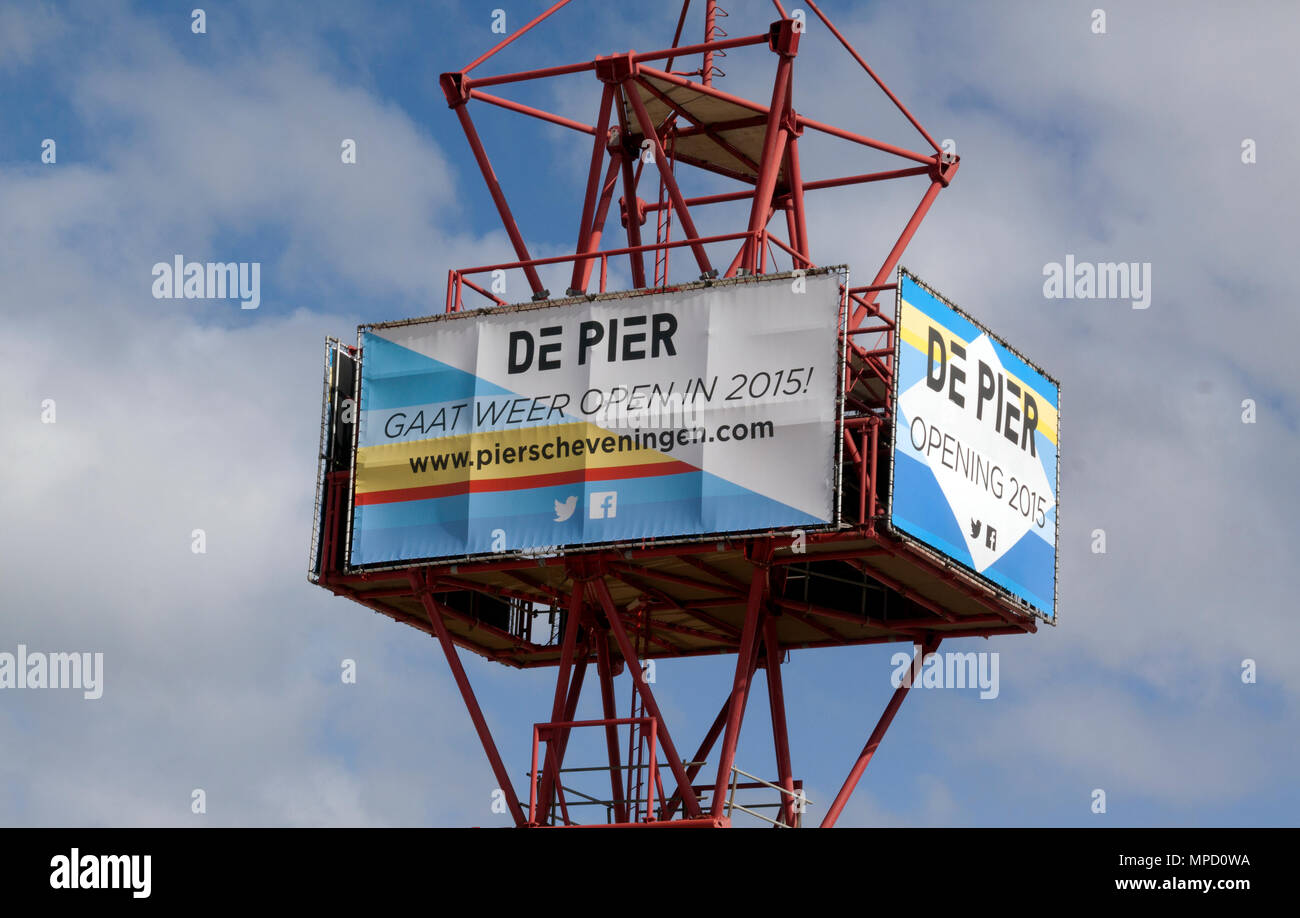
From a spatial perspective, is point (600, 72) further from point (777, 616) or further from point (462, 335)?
point (777, 616)

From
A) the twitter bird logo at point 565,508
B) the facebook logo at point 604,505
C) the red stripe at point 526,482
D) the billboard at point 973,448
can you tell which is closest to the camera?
the billboard at point 973,448

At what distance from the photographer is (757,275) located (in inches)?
2511

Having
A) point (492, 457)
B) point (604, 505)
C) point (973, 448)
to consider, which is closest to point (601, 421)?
point (604, 505)

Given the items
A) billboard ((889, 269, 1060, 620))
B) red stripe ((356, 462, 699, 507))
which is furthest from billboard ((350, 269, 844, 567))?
billboard ((889, 269, 1060, 620))

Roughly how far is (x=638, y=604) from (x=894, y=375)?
10.8m

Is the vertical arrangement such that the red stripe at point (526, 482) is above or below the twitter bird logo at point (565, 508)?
above

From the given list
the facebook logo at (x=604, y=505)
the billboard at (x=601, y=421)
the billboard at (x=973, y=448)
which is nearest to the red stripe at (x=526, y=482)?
the billboard at (x=601, y=421)

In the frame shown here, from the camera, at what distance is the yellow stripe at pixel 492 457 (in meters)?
63.9

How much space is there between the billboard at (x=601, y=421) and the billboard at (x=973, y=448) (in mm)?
2137

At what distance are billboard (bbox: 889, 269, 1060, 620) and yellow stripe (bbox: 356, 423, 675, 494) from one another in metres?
5.70

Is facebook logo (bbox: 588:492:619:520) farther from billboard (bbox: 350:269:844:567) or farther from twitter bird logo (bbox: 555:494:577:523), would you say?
twitter bird logo (bbox: 555:494:577:523)

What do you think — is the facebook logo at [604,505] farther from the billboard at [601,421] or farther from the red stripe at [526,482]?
the red stripe at [526,482]
